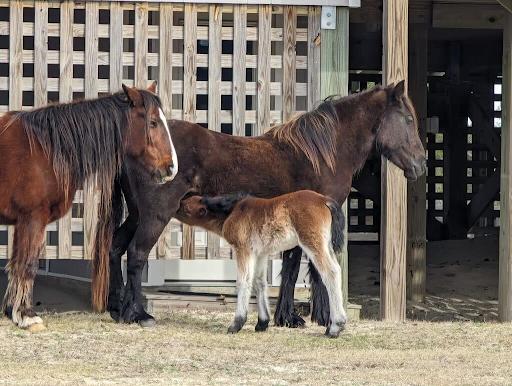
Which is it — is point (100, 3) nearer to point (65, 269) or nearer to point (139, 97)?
point (139, 97)

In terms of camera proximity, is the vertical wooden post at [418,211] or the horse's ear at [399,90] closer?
the horse's ear at [399,90]

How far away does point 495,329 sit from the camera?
8.70 metres

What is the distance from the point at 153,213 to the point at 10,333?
1.41 m

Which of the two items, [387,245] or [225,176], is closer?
[225,176]

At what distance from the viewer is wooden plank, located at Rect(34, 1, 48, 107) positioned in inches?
373

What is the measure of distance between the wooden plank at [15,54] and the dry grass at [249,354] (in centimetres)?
192

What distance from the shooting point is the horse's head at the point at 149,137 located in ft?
26.9

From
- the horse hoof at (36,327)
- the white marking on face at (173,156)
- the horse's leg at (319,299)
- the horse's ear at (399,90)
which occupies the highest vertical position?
the horse's ear at (399,90)

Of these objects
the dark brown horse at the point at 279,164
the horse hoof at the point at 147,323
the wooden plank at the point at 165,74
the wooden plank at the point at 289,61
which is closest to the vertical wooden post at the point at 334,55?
the wooden plank at the point at 289,61

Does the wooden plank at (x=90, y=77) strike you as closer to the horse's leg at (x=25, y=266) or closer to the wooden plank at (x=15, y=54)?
the wooden plank at (x=15, y=54)

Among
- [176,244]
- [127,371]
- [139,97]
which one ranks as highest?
[139,97]

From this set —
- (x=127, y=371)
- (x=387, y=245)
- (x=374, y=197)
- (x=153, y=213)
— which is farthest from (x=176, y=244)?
(x=374, y=197)

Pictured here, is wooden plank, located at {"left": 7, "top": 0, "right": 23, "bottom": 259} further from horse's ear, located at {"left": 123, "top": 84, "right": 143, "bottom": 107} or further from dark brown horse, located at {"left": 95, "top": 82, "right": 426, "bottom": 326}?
horse's ear, located at {"left": 123, "top": 84, "right": 143, "bottom": 107}

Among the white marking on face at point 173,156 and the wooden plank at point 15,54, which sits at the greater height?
the wooden plank at point 15,54
